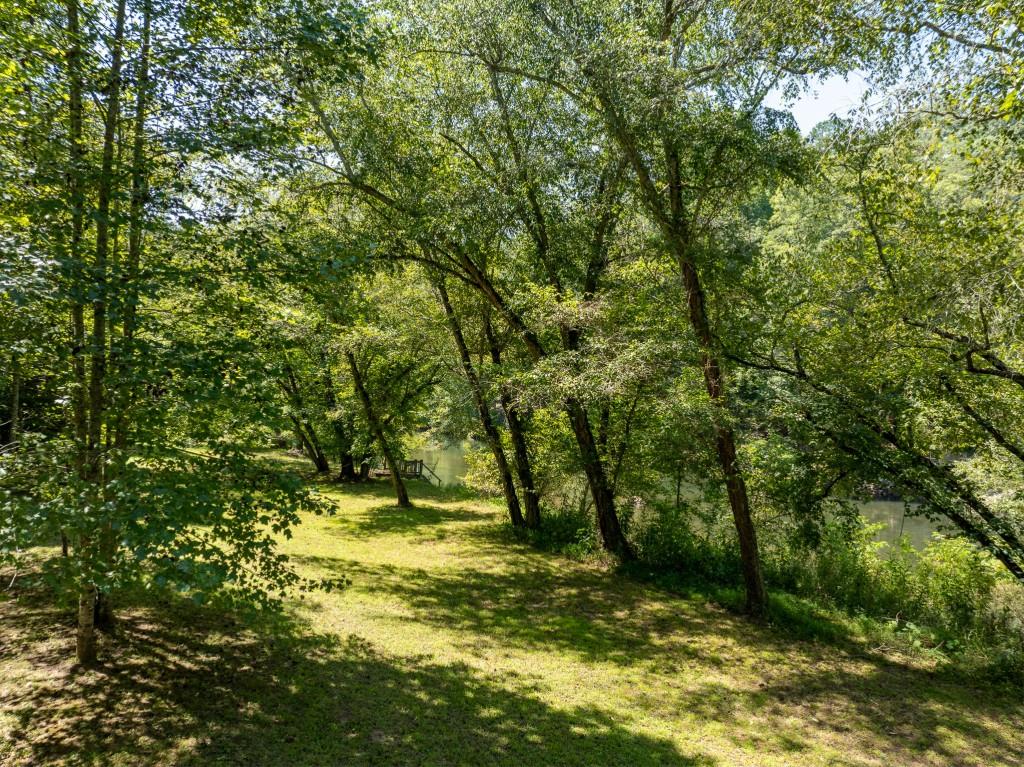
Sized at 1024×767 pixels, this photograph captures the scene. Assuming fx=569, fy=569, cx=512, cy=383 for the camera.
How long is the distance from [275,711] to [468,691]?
1.80 meters

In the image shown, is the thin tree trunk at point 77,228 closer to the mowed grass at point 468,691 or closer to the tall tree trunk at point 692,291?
the mowed grass at point 468,691

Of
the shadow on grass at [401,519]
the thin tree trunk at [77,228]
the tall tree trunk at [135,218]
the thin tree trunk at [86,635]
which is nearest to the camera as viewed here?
the thin tree trunk at [77,228]

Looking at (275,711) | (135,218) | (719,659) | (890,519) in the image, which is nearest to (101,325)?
(135,218)

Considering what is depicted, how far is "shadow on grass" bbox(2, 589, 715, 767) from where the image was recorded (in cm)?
408

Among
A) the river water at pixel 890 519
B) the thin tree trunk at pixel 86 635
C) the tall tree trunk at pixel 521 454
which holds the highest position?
the tall tree trunk at pixel 521 454

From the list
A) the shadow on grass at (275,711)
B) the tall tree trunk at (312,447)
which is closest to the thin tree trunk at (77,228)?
the shadow on grass at (275,711)

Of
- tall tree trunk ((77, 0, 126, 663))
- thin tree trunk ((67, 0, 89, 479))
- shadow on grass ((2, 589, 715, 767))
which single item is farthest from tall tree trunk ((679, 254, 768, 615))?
thin tree trunk ((67, 0, 89, 479))

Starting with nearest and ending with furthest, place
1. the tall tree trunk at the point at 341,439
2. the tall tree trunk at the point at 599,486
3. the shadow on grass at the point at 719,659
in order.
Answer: the shadow on grass at the point at 719,659 < the tall tree trunk at the point at 599,486 < the tall tree trunk at the point at 341,439

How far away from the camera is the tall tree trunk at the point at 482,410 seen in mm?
11570

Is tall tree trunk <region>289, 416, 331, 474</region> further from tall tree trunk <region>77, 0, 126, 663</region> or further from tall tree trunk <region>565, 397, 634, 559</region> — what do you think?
tall tree trunk <region>77, 0, 126, 663</region>

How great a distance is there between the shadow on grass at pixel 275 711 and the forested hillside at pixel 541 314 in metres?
0.09

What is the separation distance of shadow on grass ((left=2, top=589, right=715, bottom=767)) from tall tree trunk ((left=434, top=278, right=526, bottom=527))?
20.3 ft

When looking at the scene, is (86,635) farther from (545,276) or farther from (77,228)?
(545,276)

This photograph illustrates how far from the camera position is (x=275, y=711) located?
469 centimetres
